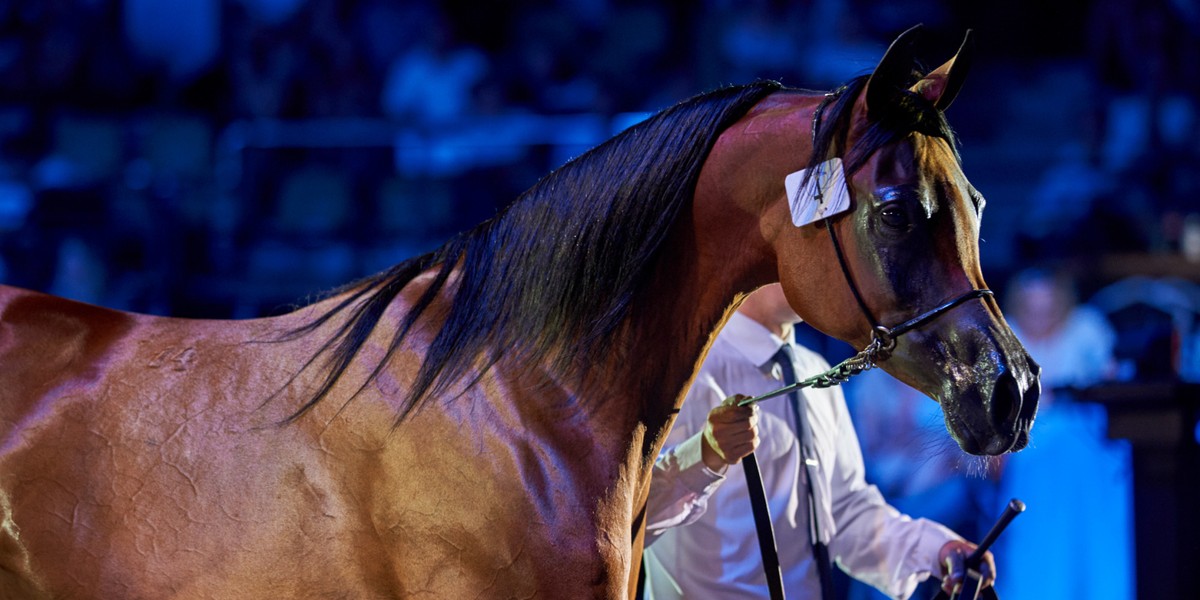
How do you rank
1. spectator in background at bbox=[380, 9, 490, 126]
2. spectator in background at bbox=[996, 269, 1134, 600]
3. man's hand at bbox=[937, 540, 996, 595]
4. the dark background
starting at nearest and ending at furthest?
man's hand at bbox=[937, 540, 996, 595]
spectator in background at bbox=[996, 269, 1134, 600]
the dark background
spectator in background at bbox=[380, 9, 490, 126]

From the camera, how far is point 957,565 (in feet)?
6.56

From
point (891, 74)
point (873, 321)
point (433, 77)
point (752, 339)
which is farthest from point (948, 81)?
point (433, 77)

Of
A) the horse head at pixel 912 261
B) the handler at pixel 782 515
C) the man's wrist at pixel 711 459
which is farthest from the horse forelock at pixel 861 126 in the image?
the handler at pixel 782 515

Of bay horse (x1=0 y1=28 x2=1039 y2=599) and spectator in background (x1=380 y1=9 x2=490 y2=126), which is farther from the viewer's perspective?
spectator in background (x1=380 y1=9 x2=490 y2=126)

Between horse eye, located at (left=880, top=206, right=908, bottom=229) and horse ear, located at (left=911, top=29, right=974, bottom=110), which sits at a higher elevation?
horse ear, located at (left=911, top=29, right=974, bottom=110)

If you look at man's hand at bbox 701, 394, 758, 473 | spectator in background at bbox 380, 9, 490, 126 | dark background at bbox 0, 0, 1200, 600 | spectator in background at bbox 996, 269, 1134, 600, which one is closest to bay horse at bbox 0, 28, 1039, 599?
man's hand at bbox 701, 394, 758, 473

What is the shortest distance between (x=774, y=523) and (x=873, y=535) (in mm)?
233

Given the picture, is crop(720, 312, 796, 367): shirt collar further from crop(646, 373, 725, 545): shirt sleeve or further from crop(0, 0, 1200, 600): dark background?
crop(0, 0, 1200, 600): dark background

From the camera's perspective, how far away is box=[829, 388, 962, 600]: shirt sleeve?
2.14 meters

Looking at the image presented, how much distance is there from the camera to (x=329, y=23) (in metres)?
5.96

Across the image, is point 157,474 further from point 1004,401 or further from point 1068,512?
point 1068,512

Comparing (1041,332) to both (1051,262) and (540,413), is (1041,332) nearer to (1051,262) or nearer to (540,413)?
(1051,262)

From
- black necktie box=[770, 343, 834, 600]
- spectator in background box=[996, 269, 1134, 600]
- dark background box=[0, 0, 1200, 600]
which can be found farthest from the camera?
dark background box=[0, 0, 1200, 600]

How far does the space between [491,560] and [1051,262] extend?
181 inches
